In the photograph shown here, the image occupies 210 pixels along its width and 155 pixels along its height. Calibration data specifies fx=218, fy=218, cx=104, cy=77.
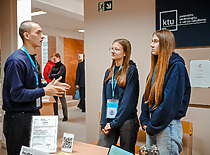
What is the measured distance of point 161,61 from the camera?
168 cm

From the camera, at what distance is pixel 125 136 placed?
2043 millimetres

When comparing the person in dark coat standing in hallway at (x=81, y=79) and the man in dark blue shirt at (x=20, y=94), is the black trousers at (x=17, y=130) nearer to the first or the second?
the man in dark blue shirt at (x=20, y=94)

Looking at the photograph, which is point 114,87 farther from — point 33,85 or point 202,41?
point 202,41

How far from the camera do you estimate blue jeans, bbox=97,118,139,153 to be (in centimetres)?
204

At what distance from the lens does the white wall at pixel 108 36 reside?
296cm

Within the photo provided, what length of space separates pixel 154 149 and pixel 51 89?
0.86 metres

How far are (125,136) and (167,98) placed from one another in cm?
67

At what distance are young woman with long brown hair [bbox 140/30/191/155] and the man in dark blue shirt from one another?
0.72 meters

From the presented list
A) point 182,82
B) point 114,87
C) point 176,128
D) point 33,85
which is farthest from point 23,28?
point 176,128

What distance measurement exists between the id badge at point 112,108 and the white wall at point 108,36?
1001 mm

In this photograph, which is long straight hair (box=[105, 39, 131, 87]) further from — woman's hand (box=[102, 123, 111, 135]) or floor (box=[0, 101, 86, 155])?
floor (box=[0, 101, 86, 155])

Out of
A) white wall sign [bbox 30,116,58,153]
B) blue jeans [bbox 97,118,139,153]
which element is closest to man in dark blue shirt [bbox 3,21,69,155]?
white wall sign [bbox 30,116,58,153]

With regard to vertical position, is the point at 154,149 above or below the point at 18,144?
above

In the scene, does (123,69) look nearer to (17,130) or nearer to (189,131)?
(189,131)
